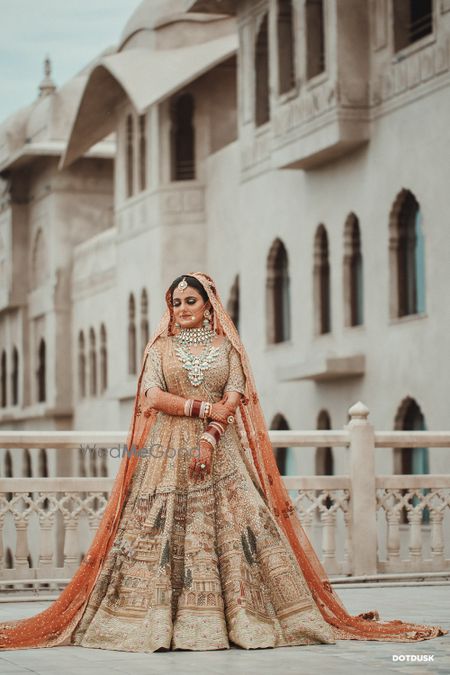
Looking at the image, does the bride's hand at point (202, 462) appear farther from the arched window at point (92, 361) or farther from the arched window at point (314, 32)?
the arched window at point (92, 361)

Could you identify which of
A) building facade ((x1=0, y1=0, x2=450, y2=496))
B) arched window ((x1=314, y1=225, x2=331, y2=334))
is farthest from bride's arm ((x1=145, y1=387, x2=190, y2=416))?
arched window ((x1=314, y1=225, x2=331, y2=334))

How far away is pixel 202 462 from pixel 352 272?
13556 mm

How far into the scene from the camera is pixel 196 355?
7.55 m

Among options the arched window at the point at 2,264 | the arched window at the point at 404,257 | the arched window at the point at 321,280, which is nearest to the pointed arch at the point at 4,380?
the arched window at the point at 2,264

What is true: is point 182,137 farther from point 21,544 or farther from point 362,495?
point 21,544

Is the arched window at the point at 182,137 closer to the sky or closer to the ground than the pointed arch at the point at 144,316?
closer to the sky

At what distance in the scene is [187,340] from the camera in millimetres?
7574

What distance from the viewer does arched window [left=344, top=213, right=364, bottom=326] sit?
67.5 ft

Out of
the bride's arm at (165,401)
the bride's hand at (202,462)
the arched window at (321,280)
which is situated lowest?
the bride's hand at (202,462)

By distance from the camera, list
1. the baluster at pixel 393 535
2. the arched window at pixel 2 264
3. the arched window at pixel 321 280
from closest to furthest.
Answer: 1. the baluster at pixel 393 535
2. the arched window at pixel 321 280
3. the arched window at pixel 2 264

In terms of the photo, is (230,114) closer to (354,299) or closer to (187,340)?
(354,299)

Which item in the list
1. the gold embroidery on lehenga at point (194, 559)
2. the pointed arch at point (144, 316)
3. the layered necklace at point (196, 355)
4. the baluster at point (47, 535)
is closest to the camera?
the gold embroidery on lehenga at point (194, 559)

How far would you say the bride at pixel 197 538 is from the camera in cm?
705

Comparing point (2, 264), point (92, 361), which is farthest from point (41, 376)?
point (92, 361)
